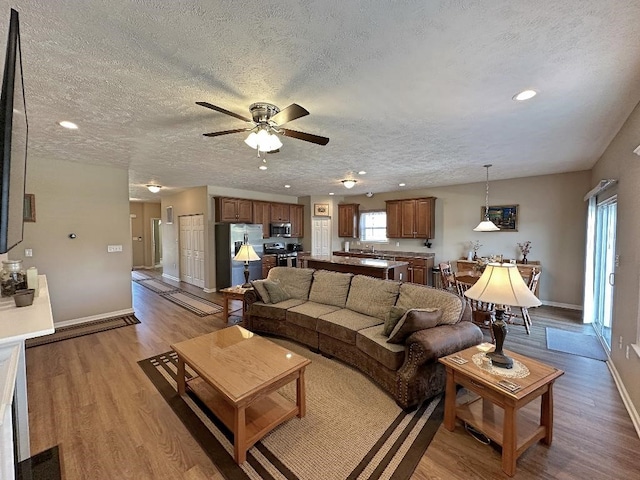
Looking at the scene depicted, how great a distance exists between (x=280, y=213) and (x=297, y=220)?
68 centimetres

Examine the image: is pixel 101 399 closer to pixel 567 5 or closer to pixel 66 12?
pixel 66 12

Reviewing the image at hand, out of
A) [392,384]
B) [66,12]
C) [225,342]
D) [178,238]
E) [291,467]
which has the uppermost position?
[66,12]

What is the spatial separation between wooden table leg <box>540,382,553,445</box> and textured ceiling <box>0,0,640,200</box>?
7.18ft

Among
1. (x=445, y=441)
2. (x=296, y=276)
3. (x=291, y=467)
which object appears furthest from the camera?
(x=296, y=276)

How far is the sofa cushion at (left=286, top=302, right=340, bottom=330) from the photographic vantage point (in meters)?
3.31

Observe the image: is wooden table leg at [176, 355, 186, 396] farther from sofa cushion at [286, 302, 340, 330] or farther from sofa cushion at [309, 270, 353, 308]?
sofa cushion at [309, 270, 353, 308]

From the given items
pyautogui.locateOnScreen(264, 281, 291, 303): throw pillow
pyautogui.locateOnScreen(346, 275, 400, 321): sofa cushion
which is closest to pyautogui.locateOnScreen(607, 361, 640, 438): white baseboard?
pyautogui.locateOnScreen(346, 275, 400, 321): sofa cushion

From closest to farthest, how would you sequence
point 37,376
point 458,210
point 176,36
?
point 176,36
point 37,376
point 458,210

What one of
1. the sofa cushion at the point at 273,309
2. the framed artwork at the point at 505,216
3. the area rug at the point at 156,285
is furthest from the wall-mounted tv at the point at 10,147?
the framed artwork at the point at 505,216

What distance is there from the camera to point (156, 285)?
23.5 feet

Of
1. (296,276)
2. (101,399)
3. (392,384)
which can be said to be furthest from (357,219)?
(101,399)

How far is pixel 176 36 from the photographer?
153cm

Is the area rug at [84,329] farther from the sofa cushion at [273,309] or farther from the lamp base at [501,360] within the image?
the lamp base at [501,360]

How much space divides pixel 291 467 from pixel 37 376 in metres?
2.89
